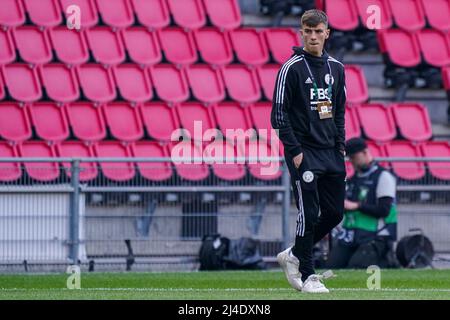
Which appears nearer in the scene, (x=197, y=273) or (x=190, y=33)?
(x=197, y=273)

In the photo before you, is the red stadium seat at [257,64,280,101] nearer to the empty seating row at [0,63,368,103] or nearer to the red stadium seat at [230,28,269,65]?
the empty seating row at [0,63,368,103]

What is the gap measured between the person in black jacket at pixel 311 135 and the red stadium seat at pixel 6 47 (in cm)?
745

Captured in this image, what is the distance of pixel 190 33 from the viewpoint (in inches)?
674

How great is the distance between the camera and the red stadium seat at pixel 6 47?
1628cm

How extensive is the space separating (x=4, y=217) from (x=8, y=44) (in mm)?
3152

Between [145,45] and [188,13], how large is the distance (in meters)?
0.94

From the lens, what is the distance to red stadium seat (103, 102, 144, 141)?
15.9 m

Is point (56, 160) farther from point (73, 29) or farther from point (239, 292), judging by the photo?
point (239, 292)

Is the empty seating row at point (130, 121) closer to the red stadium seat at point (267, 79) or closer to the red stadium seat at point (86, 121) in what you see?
the red stadium seat at point (86, 121)

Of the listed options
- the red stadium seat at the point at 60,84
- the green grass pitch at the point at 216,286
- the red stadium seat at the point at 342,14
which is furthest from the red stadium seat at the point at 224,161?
the red stadium seat at the point at 342,14

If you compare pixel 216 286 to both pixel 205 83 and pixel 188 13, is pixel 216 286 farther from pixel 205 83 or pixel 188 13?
pixel 188 13

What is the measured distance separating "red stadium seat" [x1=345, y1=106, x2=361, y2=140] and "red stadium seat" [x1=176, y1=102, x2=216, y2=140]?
173 cm
